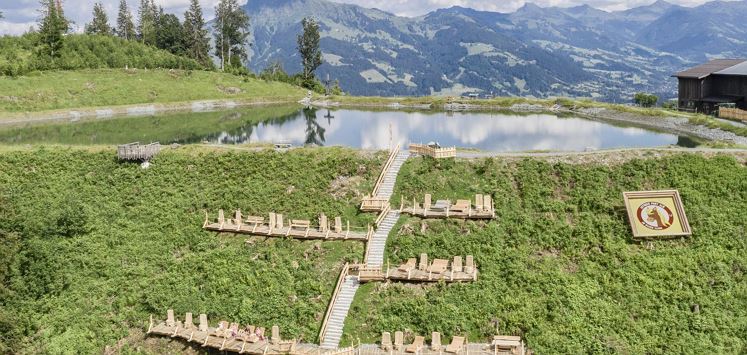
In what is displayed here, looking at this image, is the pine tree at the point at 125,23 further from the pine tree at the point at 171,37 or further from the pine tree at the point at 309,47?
the pine tree at the point at 309,47

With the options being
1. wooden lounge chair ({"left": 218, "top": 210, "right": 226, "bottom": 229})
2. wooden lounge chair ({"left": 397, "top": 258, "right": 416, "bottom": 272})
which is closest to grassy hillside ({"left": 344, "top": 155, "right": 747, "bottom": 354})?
wooden lounge chair ({"left": 397, "top": 258, "right": 416, "bottom": 272})

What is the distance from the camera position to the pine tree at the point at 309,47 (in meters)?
133

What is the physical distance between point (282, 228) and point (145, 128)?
142 ft

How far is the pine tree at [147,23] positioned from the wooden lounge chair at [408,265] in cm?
12358

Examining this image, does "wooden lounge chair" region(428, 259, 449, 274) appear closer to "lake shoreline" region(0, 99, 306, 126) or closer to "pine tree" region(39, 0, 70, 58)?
"lake shoreline" region(0, 99, 306, 126)

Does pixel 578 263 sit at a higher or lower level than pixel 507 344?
higher

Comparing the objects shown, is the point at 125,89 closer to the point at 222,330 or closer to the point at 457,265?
the point at 222,330

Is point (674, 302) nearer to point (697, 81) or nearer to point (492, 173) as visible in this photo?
point (492, 173)

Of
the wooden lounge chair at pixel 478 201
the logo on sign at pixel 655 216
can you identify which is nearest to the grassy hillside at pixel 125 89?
the wooden lounge chair at pixel 478 201

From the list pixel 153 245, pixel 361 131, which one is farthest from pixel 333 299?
pixel 361 131

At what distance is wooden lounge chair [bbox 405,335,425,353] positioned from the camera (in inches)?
1212

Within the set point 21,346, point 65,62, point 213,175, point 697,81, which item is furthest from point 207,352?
point 65,62

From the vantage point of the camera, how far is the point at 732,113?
7331cm

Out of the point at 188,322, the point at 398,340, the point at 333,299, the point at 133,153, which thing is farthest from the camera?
the point at 133,153
